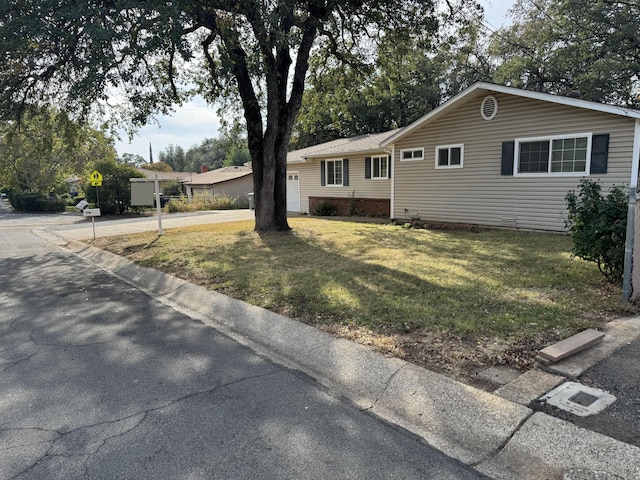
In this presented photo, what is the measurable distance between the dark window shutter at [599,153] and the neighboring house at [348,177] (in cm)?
722

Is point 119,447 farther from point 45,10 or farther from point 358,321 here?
point 45,10

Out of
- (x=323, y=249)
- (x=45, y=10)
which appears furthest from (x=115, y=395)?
(x=45, y=10)

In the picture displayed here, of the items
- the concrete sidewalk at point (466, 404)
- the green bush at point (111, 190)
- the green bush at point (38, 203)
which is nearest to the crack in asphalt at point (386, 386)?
the concrete sidewalk at point (466, 404)

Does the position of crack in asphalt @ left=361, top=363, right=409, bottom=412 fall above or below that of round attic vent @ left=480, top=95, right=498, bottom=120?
below

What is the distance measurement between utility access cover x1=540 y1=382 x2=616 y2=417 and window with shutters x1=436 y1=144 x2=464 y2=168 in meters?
11.1

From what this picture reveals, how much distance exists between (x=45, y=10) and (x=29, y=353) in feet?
21.7

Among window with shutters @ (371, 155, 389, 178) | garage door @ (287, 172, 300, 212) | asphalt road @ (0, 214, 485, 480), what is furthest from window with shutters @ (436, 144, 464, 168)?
asphalt road @ (0, 214, 485, 480)

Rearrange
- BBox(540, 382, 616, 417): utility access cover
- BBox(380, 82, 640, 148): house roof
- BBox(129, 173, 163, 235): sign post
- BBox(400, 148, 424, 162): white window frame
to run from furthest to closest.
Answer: BBox(400, 148, 424, 162): white window frame, BBox(129, 173, 163, 235): sign post, BBox(380, 82, 640, 148): house roof, BBox(540, 382, 616, 417): utility access cover

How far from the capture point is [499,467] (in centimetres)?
246

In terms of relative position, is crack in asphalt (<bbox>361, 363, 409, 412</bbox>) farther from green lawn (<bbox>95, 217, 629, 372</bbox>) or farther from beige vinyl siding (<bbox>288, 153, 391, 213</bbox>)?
beige vinyl siding (<bbox>288, 153, 391, 213</bbox>)

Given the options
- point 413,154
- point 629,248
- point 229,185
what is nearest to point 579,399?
point 629,248

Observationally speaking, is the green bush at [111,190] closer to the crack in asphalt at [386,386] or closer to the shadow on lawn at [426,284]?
the shadow on lawn at [426,284]

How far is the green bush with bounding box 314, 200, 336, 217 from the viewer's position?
19.6 m

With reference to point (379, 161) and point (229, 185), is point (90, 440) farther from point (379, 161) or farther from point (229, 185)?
point (229, 185)
